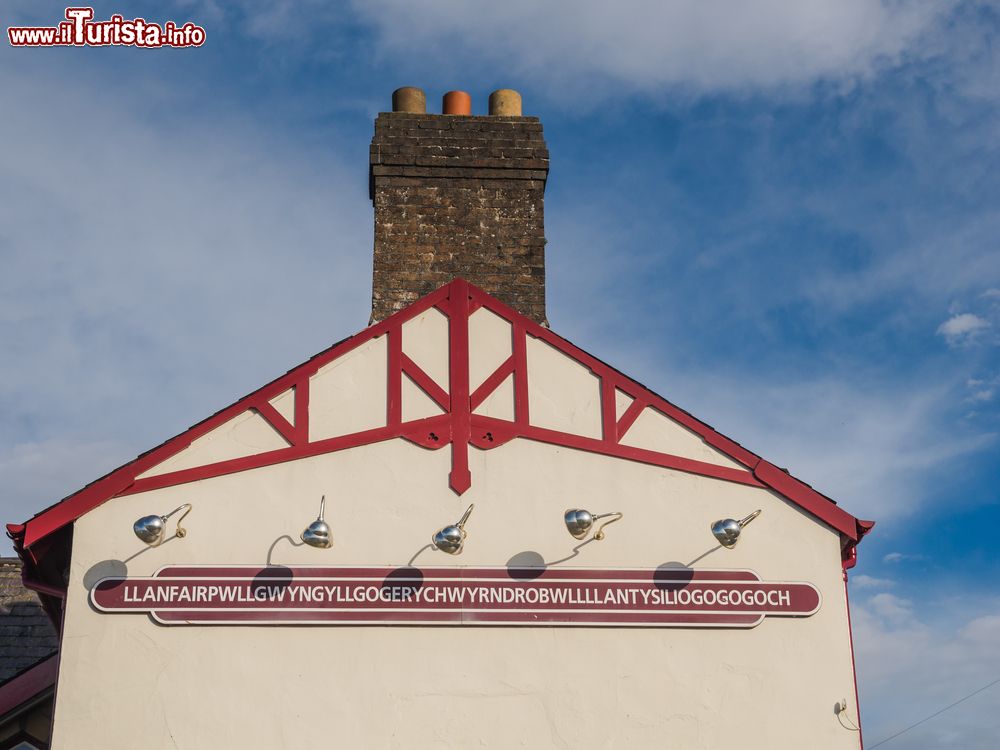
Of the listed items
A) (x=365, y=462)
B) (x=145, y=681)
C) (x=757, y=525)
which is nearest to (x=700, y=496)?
(x=757, y=525)

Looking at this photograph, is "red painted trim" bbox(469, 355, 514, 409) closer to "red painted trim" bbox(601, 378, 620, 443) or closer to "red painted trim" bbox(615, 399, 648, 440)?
"red painted trim" bbox(601, 378, 620, 443)

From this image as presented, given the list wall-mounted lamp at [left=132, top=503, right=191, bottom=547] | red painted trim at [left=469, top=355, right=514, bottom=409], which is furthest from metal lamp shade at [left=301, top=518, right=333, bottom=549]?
red painted trim at [left=469, top=355, right=514, bottom=409]

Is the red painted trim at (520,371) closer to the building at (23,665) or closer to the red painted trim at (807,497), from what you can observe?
the red painted trim at (807,497)

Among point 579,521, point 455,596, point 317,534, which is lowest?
point 455,596

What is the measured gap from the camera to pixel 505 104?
15227 millimetres

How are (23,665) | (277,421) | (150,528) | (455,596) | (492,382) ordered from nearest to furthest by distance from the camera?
(150,528) → (455,596) → (277,421) → (492,382) → (23,665)

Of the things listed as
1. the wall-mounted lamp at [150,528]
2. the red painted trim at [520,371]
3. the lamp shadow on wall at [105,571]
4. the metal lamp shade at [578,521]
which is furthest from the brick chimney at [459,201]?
the lamp shadow on wall at [105,571]

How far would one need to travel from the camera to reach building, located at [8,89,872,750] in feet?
35.1

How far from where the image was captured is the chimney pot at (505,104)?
15.2 meters

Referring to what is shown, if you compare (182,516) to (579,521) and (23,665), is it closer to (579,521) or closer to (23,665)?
(579,521)

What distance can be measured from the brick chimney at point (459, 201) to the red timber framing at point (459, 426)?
168 cm

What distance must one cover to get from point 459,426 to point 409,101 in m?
5.26

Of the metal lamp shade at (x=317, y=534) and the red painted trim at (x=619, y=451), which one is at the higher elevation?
the red painted trim at (x=619, y=451)

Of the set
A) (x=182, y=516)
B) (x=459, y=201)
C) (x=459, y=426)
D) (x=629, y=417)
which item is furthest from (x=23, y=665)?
(x=629, y=417)
